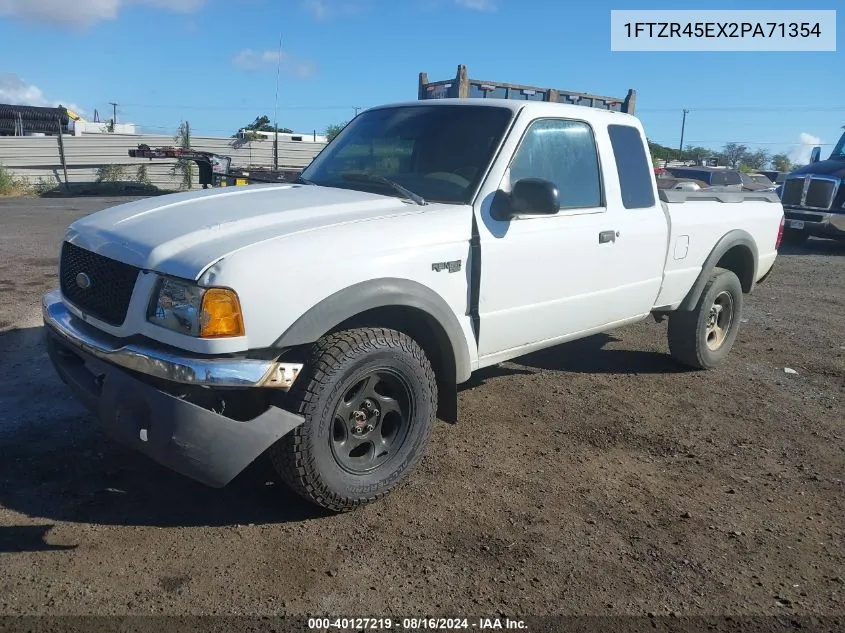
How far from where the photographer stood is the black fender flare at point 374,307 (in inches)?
118

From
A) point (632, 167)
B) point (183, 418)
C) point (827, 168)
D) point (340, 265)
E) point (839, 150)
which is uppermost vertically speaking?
point (839, 150)

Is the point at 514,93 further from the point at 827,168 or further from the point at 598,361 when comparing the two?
the point at 827,168

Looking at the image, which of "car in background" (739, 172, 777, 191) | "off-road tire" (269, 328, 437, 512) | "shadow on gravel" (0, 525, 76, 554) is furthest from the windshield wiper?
"car in background" (739, 172, 777, 191)

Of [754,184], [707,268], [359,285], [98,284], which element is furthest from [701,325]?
[754,184]

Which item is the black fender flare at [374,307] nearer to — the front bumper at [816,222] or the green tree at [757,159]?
the front bumper at [816,222]

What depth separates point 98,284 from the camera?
3287mm

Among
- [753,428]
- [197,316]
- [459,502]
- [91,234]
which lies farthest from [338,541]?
[753,428]

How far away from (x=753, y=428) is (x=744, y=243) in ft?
5.99

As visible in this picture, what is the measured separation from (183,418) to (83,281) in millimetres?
1023

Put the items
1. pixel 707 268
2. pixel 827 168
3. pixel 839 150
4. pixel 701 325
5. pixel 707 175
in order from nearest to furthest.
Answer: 1. pixel 707 268
2. pixel 701 325
3. pixel 827 168
4. pixel 839 150
5. pixel 707 175

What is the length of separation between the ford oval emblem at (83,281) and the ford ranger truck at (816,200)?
14.4m

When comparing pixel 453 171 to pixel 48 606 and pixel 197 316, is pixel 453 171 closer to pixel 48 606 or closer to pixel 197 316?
pixel 197 316

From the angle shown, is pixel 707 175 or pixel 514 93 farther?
pixel 707 175

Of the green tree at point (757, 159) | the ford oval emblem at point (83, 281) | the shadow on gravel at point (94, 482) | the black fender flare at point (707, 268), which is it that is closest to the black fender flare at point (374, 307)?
the shadow on gravel at point (94, 482)
